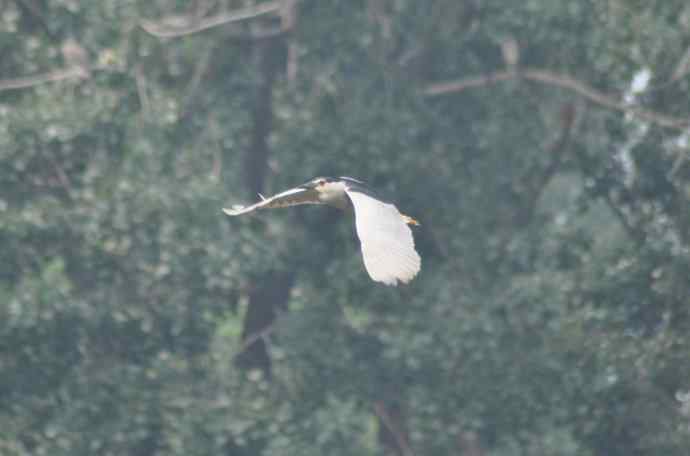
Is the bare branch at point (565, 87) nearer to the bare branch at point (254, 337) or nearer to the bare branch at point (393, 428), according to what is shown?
the bare branch at point (254, 337)

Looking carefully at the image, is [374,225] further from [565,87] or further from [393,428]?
[565,87]

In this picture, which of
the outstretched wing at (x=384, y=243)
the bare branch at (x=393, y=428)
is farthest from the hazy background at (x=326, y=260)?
the outstretched wing at (x=384, y=243)

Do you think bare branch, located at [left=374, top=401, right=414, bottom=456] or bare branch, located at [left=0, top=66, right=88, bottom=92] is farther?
bare branch, located at [left=374, top=401, right=414, bottom=456]

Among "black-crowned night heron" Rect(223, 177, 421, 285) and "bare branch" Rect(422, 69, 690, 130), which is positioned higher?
"bare branch" Rect(422, 69, 690, 130)

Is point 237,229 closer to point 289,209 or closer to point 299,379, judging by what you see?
point 289,209

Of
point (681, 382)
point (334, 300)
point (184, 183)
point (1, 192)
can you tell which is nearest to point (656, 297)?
point (681, 382)

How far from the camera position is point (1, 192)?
420 inches

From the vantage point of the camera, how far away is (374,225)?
608cm

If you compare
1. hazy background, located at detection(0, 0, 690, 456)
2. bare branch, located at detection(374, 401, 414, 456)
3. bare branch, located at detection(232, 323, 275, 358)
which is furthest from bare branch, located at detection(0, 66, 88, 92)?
bare branch, located at detection(374, 401, 414, 456)

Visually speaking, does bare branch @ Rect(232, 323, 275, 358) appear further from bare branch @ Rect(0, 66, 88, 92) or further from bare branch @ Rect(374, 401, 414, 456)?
bare branch @ Rect(0, 66, 88, 92)

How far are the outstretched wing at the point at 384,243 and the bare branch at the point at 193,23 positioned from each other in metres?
4.94

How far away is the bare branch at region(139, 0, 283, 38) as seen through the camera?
36.7 ft

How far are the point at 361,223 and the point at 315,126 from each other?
16.5 feet

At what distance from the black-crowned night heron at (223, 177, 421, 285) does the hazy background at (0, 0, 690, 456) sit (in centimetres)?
363
